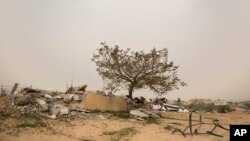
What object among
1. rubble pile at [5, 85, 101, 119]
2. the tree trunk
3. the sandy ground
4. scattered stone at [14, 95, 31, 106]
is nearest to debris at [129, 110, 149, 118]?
the sandy ground

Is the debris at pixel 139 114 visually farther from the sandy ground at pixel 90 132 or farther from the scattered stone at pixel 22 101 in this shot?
the scattered stone at pixel 22 101

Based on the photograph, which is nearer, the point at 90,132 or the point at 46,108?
the point at 90,132

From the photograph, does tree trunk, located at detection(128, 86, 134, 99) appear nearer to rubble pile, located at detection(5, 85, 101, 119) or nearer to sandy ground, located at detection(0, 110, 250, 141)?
rubble pile, located at detection(5, 85, 101, 119)

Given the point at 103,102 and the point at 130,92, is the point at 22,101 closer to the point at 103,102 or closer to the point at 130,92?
the point at 103,102

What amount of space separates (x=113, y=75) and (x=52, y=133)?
515 inches

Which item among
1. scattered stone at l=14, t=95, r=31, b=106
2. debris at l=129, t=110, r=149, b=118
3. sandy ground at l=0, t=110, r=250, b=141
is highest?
scattered stone at l=14, t=95, r=31, b=106

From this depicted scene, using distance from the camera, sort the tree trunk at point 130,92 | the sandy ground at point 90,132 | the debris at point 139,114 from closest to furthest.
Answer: the sandy ground at point 90,132 → the debris at point 139,114 → the tree trunk at point 130,92

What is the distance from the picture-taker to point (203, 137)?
16.3 meters

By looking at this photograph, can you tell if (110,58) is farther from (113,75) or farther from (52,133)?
(52,133)

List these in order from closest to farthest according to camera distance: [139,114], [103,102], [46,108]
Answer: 1. [46,108]
2. [139,114]
3. [103,102]

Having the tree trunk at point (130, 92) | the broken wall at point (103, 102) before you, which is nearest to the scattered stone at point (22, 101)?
the broken wall at point (103, 102)

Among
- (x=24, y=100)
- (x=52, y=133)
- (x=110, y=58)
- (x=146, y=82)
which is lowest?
(x=52, y=133)

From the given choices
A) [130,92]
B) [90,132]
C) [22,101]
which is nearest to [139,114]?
[130,92]

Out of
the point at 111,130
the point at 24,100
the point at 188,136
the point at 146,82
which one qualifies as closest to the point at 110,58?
the point at 146,82
